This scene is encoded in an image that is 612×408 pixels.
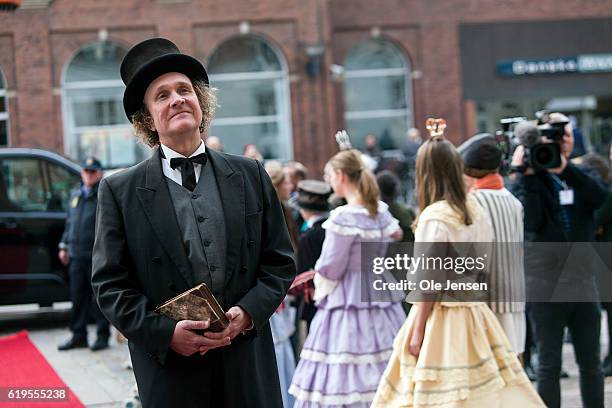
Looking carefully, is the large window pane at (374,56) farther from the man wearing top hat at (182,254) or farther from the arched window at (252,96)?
the man wearing top hat at (182,254)

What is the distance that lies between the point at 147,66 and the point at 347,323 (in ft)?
10.3

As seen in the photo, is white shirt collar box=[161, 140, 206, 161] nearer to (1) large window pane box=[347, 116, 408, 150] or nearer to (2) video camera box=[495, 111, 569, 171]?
(2) video camera box=[495, 111, 569, 171]

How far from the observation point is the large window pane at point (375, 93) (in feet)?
82.6

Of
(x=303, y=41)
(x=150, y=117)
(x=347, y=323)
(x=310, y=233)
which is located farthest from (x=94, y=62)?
(x=150, y=117)

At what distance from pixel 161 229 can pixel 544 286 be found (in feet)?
10.5

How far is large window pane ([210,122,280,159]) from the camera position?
933 inches

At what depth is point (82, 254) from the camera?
9.27 meters

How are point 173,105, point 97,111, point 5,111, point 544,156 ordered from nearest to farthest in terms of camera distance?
point 173,105 → point 544,156 → point 5,111 → point 97,111

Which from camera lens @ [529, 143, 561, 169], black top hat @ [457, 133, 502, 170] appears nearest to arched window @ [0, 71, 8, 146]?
black top hat @ [457, 133, 502, 170]

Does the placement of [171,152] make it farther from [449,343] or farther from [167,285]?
[449,343]

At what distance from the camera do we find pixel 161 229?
3.13 m

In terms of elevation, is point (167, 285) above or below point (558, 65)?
below

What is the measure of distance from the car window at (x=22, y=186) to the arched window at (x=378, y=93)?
15292 mm

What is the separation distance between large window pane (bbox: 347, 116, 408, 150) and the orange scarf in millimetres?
19648
